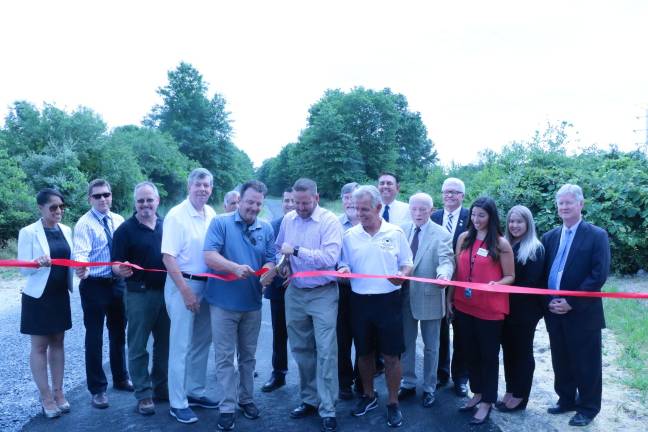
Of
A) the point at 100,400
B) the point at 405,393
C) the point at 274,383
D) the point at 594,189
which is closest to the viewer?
the point at 100,400

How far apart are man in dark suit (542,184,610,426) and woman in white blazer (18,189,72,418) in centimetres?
468

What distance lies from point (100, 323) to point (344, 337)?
2.54 metres

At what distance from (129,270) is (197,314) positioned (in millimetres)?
793

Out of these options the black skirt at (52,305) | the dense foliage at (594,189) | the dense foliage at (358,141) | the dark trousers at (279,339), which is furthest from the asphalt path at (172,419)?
the dense foliage at (358,141)

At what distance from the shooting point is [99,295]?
5031 mm

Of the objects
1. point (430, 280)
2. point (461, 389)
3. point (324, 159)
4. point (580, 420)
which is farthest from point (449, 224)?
point (324, 159)

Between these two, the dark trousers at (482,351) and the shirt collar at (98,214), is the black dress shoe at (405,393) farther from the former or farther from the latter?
the shirt collar at (98,214)

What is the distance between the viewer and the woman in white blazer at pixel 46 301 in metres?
4.62

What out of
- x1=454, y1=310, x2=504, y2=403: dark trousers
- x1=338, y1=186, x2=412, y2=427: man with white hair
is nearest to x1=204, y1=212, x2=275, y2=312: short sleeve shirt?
Result: x1=338, y1=186, x2=412, y2=427: man with white hair

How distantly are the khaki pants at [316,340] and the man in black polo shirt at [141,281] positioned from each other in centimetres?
135

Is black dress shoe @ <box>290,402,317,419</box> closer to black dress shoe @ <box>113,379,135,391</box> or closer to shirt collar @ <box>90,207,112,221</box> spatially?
black dress shoe @ <box>113,379,135,391</box>

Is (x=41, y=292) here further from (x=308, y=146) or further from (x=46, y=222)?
(x=308, y=146)

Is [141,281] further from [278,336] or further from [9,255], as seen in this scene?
[9,255]

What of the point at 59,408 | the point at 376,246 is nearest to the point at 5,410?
the point at 59,408
